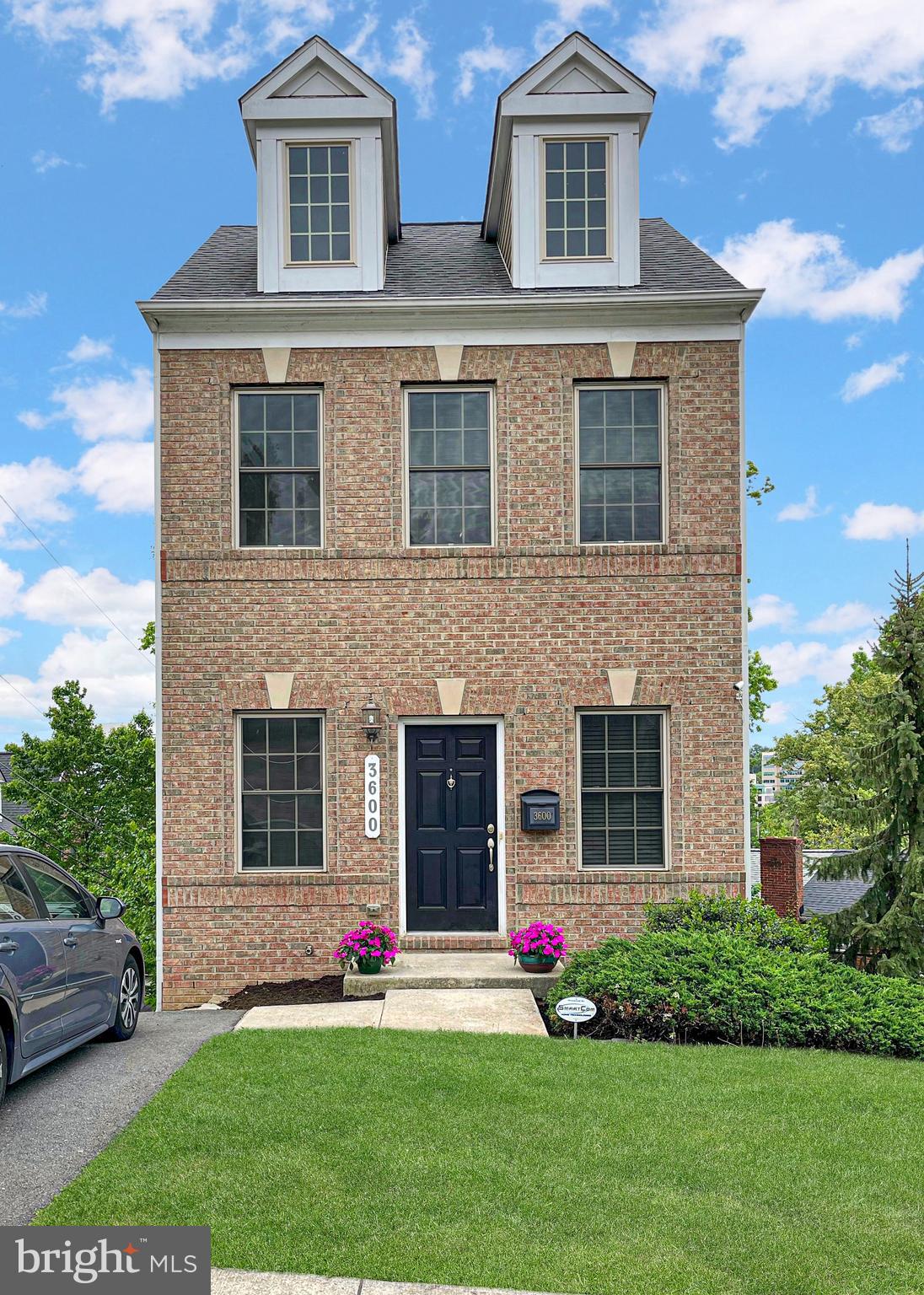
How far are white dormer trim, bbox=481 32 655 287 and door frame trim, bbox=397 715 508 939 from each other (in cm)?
491

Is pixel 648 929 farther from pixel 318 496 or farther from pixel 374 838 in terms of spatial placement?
pixel 318 496

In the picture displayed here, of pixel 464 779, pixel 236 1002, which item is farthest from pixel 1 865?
pixel 464 779

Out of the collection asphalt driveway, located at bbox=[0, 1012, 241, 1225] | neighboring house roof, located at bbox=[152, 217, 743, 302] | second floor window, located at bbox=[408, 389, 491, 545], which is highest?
neighboring house roof, located at bbox=[152, 217, 743, 302]

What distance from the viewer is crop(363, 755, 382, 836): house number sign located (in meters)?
11.1

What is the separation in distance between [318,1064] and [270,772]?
4535mm

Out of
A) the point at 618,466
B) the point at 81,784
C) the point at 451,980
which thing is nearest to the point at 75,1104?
the point at 451,980

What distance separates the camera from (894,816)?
11117 mm

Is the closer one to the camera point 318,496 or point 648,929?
point 648,929

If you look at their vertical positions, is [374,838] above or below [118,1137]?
above

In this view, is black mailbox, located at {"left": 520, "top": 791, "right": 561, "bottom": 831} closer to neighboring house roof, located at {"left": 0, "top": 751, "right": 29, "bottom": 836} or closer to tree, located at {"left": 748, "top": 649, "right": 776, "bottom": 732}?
tree, located at {"left": 748, "top": 649, "right": 776, "bottom": 732}

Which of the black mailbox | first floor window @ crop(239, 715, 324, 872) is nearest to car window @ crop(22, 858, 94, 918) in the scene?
first floor window @ crop(239, 715, 324, 872)

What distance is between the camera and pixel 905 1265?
4.40 metres

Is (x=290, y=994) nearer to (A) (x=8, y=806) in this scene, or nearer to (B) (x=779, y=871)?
(B) (x=779, y=871)

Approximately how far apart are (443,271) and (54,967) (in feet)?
29.7
